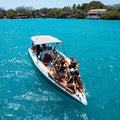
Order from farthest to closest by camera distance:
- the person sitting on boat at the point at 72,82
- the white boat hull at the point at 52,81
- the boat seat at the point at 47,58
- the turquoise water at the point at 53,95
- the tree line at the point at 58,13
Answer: the tree line at the point at 58,13 < the boat seat at the point at 47,58 < the person sitting on boat at the point at 72,82 < the turquoise water at the point at 53,95 < the white boat hull at the point at 52,81

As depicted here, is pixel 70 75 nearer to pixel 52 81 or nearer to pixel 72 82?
pixel 72 82

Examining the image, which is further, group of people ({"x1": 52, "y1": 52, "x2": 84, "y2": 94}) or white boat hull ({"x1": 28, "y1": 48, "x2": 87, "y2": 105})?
group of people ({"x1": 52, "y1": 52, "x2": 84, "y2": 94})

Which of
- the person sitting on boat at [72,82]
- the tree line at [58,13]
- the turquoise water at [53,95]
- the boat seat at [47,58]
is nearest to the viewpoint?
the turquoise water at [53,95]

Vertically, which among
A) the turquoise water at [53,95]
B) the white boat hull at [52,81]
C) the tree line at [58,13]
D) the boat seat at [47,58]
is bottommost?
the turquoise water at [53,95]

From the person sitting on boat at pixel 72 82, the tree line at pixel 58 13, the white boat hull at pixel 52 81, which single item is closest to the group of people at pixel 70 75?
the person sitting on boat at pixel 72 82

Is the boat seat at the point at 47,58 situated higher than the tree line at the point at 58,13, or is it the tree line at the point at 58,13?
the tree line at the point at 58,13

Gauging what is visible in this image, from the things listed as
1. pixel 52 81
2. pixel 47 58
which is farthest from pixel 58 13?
pixel 52 81

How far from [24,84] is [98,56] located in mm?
11825

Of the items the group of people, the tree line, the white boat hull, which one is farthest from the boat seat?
the tree line

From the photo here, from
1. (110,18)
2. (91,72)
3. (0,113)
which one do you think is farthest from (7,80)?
(110,18)

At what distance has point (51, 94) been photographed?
10.1 m

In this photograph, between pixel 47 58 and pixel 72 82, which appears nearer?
pixel 72 82

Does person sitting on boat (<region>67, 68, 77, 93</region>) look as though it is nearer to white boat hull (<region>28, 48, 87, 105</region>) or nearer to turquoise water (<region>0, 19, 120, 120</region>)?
white boat hull (<region>28, 48, 87, 105</region>)

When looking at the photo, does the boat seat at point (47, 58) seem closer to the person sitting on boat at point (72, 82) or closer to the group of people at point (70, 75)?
the group of people at point (70, 75)
